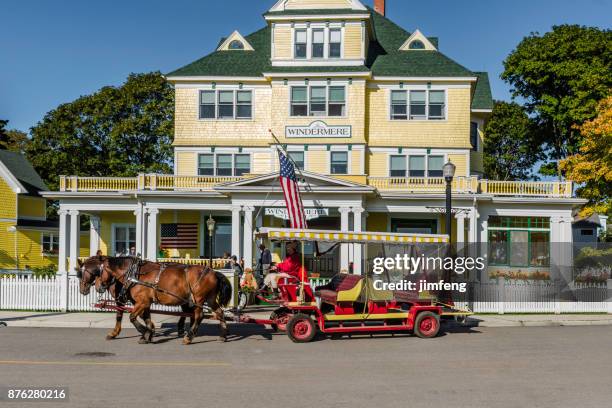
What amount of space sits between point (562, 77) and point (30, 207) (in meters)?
36.6

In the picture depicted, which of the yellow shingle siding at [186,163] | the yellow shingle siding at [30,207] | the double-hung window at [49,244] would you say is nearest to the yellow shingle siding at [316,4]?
the yellow shingle siding at [186,163]

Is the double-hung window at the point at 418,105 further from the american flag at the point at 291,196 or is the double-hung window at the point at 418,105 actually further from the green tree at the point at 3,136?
the green tree at the point at 3,136

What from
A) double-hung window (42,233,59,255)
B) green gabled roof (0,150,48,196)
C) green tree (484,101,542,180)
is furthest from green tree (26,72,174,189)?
green tree (484,101,542,180)

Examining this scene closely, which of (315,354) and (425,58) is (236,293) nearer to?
(315,354)

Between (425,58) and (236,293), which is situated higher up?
(425,58)

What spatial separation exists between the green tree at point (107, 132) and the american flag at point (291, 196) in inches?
1077

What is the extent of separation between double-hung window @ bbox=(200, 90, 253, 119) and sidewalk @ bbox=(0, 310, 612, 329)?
50.7 feet

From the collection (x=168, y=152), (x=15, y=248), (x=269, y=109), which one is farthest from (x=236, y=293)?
(x=168, y=152)

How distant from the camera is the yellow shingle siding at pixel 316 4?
32.6 meters

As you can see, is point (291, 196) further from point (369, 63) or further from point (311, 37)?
point (369, 63)

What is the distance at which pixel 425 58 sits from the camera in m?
34.1

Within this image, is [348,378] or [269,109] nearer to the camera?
[348,378]

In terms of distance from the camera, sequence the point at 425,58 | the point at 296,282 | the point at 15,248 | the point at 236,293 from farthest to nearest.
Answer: the point at 15,248 < the point at 425,58 < the point at 236,293 < the point at 296,282

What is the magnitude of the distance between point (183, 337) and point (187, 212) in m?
19.0
